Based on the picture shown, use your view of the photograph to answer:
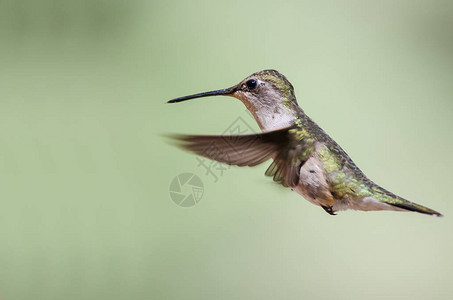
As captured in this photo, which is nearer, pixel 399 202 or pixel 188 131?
pixel 399 202

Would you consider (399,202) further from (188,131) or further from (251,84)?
(188,131)

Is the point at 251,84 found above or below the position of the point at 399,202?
above

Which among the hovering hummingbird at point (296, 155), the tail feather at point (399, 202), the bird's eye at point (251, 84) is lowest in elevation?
the tail feather at point (399, 202)

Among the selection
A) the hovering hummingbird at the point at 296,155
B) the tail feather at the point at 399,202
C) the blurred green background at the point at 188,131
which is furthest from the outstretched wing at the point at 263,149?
the blurred green background at the point at 188,131

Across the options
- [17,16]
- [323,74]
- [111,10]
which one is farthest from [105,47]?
[323,74]

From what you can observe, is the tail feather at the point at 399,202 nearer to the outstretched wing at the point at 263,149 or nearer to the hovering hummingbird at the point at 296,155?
the hovering hummingbird at the point at 296,155

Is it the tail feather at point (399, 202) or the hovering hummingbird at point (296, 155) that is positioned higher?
the hovering hummingbird at point (296, 155)

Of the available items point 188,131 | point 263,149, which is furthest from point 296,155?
point 188,131

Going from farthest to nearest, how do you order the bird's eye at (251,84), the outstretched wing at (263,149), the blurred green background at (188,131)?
the blurred green background at (188,131), the bird's eye at (251,84), the outstretched wing at (263,149)
